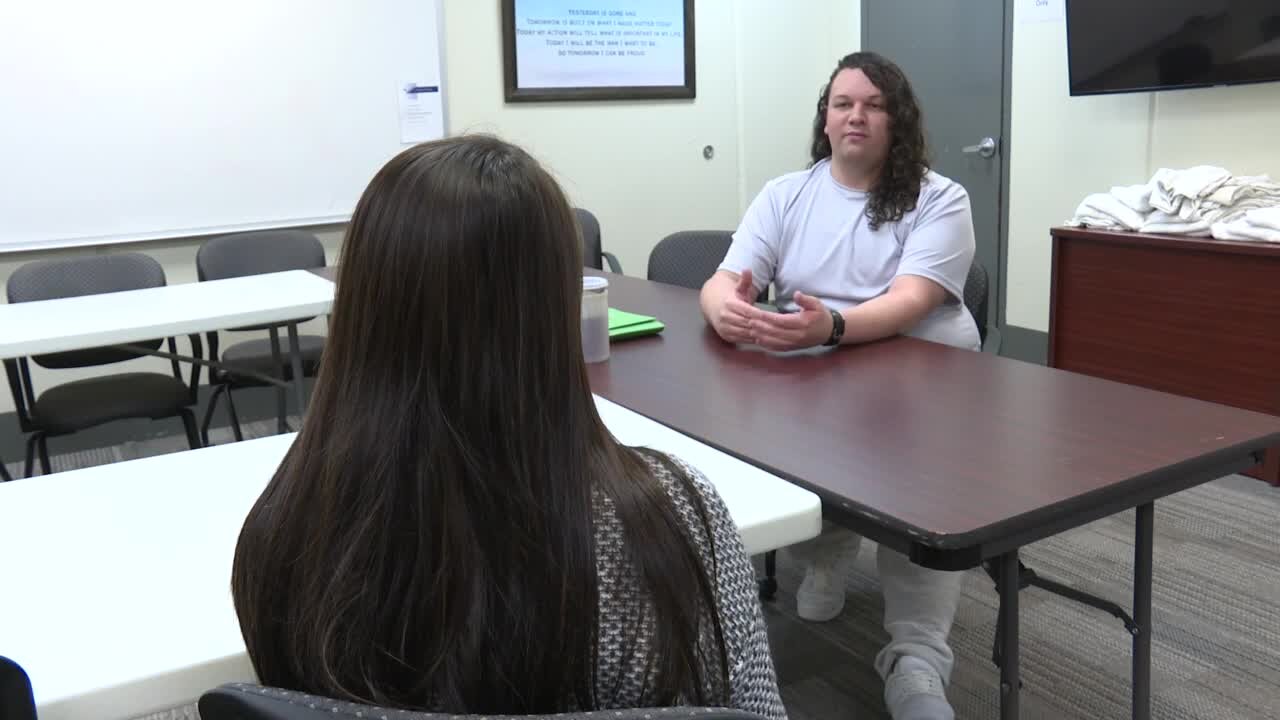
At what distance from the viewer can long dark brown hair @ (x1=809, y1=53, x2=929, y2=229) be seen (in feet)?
7.38

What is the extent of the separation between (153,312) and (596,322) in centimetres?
129

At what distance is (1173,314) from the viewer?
3.26 metres

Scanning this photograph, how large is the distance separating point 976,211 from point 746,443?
3506 millimetres

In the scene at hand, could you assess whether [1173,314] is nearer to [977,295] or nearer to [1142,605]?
[977,295]

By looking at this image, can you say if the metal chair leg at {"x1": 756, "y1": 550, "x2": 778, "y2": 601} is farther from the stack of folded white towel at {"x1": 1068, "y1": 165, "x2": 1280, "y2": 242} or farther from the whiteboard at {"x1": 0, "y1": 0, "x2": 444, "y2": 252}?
the whiteboard at {"x1": 0, "y1": 0, "x2": 444, "y2": 252}

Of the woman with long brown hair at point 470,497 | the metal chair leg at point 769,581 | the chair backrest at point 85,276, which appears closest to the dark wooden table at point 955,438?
the woman with long brown hair at point 470,497

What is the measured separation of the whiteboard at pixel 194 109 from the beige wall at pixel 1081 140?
241 centimetres

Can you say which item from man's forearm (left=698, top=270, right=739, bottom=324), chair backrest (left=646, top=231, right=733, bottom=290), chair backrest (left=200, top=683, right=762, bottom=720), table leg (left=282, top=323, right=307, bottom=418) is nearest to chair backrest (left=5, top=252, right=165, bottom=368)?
table leg (left=282, top=323, right=307, bottom=418)

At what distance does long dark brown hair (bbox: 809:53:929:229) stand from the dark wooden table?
1.38ft

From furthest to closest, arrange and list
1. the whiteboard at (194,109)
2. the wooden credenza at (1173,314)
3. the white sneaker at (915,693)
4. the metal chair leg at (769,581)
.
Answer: the whiteboard at (194,109), the wooden credenza at (1173,314), the metal chair leg at (769,581), the white sneaker at (915,693)

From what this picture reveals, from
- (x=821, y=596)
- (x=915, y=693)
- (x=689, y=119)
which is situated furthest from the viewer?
(x=689, y=119)

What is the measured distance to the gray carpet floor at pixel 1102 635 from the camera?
6.54ft

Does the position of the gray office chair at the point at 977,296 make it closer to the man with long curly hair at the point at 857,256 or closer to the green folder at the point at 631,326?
the man with long curly hair at the point at 857,256

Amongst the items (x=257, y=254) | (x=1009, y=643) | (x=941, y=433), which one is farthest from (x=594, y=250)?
(x=1009, y=643)
